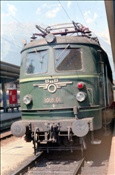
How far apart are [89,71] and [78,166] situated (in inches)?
91.8

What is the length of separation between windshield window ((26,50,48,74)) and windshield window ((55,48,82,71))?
318mm

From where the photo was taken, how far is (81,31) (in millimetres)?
7961

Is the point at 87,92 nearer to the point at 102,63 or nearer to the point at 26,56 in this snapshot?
the point at 102,63

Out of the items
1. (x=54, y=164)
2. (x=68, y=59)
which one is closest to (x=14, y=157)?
(x=54, y=164)

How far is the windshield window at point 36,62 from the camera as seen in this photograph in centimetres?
728

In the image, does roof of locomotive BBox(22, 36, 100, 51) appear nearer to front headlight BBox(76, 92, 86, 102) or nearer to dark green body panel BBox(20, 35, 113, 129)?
dark green body panel BBox(20, 35, 113, 129)

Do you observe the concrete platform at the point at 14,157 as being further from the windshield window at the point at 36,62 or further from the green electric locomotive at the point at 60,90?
the windshield window at the point at 36,62

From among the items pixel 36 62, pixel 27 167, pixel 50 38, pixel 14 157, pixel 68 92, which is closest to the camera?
pixel 27 167

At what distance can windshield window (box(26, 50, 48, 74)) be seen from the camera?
7277 millimetres

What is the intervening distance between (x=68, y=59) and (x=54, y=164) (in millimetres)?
2647

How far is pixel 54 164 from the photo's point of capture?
6.96m

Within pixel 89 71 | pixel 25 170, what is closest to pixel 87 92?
pixel 89 71

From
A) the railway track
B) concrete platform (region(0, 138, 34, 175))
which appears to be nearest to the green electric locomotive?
the railway track

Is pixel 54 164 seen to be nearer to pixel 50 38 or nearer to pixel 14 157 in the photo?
pixel 14 157
